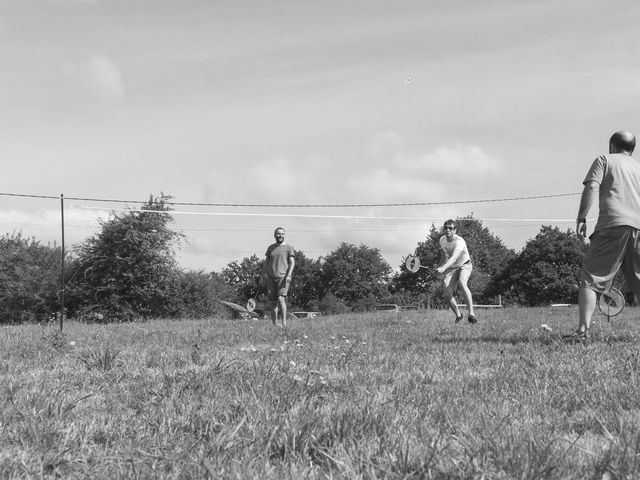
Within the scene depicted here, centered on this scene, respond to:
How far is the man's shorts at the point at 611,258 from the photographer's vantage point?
6988 millimetres

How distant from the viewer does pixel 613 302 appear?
1173 cm

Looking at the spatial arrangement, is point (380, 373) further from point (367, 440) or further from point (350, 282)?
point (350, 282)

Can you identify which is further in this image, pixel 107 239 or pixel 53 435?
pixel 107 239

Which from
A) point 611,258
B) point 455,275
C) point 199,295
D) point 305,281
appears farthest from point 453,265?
point 305,281

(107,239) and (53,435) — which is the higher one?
(107,239)

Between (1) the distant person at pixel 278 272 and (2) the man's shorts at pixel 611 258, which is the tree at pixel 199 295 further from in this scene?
(2) the man's shorts at pixel 611 258

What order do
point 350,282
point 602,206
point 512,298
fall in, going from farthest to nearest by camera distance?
1. point 350,282
2. point 512,298
3. point 602,206

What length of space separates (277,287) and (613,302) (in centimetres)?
642

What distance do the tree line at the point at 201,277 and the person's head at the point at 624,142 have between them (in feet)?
33.2

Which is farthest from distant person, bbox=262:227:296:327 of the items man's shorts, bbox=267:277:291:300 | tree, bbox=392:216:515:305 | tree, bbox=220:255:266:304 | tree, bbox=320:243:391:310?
tree, bbox=220:255:266:304

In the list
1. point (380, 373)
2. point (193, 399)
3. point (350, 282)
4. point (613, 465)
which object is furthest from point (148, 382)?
point (350, 282)

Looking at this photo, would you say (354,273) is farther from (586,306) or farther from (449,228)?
(586,306)

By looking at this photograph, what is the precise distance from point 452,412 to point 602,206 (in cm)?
468

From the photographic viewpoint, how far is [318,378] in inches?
161
